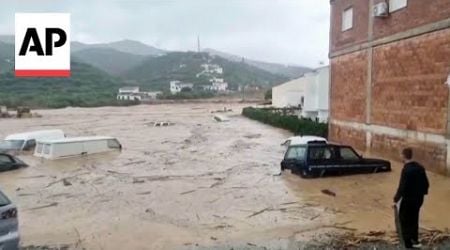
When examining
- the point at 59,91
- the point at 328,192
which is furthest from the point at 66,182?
the point at 59,91

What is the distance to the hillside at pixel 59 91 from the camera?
11825cm

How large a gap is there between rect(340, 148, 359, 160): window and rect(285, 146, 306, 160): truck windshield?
4.64 feet

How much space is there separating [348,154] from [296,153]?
1.88 metres

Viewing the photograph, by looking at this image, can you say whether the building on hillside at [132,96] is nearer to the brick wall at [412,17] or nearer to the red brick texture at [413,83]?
the red brick texture at [413,83]

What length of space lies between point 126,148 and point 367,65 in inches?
649

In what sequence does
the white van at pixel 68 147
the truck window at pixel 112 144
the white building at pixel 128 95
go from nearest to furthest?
the white van at pixel 68 147
the truck window at pixel 112 144
the white building at pixel 128 95

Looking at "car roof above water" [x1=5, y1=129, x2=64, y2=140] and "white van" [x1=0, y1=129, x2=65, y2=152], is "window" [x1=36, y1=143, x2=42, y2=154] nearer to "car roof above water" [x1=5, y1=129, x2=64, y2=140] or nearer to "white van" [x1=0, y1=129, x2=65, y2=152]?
"white van" [x1=0, y1=129, x2=65, y2=152]

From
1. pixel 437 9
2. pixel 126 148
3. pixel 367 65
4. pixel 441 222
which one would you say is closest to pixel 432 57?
pixel 437 9

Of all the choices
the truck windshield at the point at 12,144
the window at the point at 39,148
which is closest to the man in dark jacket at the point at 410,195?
the window at the point at 39,148

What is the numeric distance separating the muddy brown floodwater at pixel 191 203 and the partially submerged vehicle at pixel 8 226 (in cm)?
315

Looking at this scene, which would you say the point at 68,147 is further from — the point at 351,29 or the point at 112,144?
the point at 351,29

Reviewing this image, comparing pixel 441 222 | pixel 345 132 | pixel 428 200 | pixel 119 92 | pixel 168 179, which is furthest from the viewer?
pixel 119 92

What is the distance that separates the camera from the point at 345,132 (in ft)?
90.1

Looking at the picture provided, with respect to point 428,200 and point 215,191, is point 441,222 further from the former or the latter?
point 215,191
